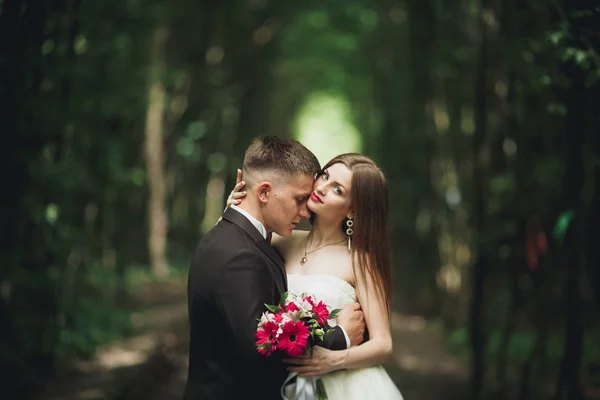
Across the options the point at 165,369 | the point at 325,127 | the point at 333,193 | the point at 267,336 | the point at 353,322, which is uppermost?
the point at 325,127

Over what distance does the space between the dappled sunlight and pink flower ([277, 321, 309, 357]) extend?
150 ft

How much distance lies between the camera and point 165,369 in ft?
31.6

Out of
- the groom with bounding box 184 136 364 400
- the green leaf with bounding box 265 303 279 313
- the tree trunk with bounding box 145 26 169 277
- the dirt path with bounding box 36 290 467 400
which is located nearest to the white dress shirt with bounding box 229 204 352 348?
the groom with bounding box 184 136 364 400

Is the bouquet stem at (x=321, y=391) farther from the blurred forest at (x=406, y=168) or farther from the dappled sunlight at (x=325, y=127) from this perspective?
the dappled sunlight at (x=325, y=127)

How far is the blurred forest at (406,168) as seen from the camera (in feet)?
22.6

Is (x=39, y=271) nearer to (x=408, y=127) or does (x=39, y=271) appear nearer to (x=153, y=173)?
(x=153, y=173)

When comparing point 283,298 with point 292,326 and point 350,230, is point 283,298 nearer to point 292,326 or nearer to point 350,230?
point 292,326

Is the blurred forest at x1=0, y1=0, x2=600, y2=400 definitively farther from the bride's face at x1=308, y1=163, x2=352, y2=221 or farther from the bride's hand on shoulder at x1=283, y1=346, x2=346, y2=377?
the bride's hand on shoulder at x1=283, y1=346, x2=346, y2=377

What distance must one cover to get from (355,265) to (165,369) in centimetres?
634

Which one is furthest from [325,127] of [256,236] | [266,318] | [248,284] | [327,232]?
[266,318]

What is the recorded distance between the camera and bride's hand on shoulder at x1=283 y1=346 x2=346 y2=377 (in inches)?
138

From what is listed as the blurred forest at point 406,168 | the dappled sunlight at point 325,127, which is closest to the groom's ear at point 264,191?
the blurred forest at point 406,168

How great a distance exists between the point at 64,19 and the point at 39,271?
2.83 metres

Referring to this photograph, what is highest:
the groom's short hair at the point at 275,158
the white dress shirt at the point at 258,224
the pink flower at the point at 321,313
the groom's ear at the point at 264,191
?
the groom's short hair at the point at 275,158
